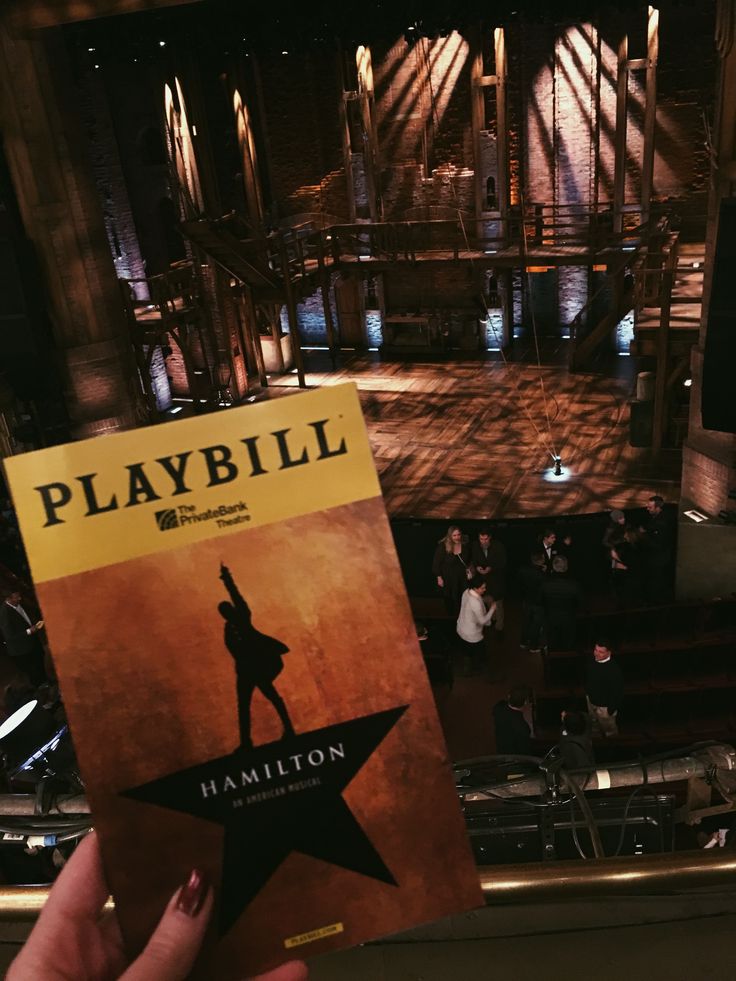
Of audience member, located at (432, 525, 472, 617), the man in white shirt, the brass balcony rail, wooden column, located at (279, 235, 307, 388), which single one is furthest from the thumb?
wooden column, located at (279, 235, 307, 388)

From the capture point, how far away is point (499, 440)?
41.2 ft

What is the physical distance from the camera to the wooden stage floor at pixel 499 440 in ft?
35.0

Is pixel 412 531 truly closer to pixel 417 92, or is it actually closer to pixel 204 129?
pixel 204 129

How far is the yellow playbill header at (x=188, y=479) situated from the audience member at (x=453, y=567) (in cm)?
669

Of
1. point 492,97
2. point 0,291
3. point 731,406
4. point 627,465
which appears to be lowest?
point 627,465

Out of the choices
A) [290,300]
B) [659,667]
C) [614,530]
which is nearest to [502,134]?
[290,300]

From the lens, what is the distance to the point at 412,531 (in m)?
9.30

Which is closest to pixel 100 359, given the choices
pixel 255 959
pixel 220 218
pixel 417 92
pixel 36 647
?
pixel 36 647

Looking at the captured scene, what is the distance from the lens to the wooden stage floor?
1066 centimetres

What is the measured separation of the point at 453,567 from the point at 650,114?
10305 millimetres

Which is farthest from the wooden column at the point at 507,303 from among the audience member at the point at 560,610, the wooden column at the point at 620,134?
the audience member at the point at 560,610

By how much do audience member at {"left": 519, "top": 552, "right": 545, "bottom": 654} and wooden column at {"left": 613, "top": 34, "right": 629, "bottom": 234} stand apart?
9.27 m

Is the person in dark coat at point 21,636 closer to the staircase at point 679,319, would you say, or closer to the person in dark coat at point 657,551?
the person in dark coat at point 657,551

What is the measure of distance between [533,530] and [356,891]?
26.7ft
